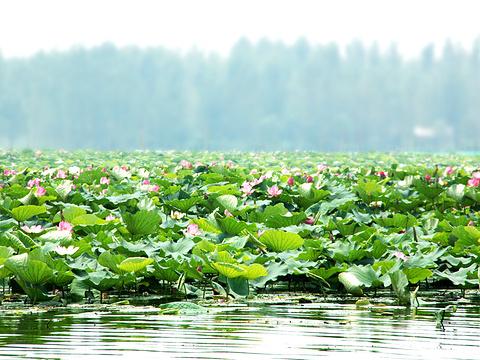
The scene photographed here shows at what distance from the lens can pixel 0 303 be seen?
520 cm

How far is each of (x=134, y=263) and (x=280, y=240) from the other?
118 centimetres

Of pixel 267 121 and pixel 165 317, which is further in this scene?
pixel 267 121

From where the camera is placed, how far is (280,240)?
6059 millimetres

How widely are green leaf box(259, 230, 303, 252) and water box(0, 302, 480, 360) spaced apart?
87 centimetres

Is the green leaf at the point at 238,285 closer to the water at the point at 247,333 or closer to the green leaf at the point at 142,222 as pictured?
the water at the point at 247,333

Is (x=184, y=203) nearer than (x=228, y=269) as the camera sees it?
No

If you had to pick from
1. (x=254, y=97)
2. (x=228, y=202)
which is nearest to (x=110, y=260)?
(x=228, y=202)

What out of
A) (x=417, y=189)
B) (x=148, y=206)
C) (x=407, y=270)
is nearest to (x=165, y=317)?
(x=407, y=270)

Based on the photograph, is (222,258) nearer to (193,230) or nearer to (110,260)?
(110,260)

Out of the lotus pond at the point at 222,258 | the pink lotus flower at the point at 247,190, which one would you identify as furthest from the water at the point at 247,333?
the pink lotus flower at the point at 247,190

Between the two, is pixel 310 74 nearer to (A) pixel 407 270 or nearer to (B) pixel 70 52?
(B) pixel 70 52

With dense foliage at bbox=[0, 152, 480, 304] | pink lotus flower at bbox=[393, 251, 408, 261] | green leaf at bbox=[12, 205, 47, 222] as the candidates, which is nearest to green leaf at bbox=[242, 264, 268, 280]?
dense foliage at bbox=[0, 152, 480, 304]

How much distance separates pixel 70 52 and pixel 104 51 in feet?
11.0

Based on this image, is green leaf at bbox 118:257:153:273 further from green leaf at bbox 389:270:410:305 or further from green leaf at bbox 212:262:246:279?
green leaf at bbox 389:270:410:305
